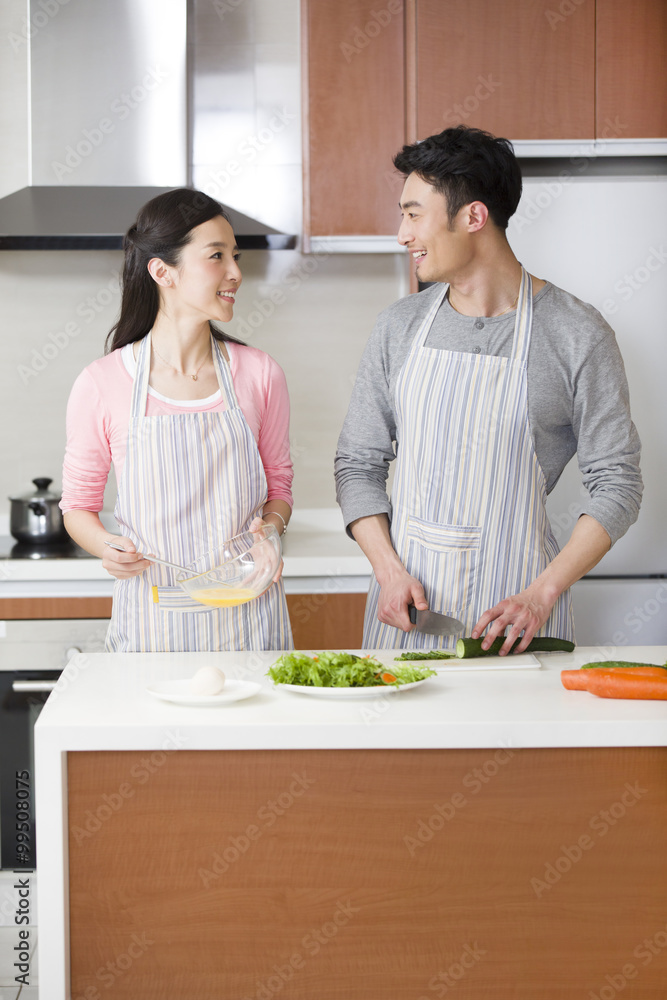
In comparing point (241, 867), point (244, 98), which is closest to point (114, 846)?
point (241, 867)

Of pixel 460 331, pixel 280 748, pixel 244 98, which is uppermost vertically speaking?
pixel 244 98

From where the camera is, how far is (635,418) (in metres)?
2.44

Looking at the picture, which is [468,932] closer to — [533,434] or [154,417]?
[533,434]

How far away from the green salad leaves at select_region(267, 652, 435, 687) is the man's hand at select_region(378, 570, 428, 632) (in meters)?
0.33

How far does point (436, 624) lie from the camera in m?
1.60

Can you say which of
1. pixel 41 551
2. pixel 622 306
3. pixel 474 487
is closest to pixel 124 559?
pixel 474 487

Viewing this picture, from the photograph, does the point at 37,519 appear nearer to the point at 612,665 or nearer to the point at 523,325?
the point at 523,325

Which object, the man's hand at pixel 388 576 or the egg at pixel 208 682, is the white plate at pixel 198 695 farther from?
the man's hand at pixel 388 576

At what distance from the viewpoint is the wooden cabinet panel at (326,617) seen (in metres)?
2.47

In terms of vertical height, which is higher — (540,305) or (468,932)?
(540,305)

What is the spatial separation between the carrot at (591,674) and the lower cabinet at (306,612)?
1.16 metres

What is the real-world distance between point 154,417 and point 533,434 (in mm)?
698

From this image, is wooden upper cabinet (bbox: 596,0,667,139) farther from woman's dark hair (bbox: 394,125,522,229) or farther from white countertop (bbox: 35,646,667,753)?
white countertop (bbox: 35,646,667,753)

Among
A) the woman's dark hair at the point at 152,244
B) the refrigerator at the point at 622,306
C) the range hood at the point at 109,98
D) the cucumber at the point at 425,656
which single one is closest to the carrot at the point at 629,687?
the cucumber at the point at 425,656
